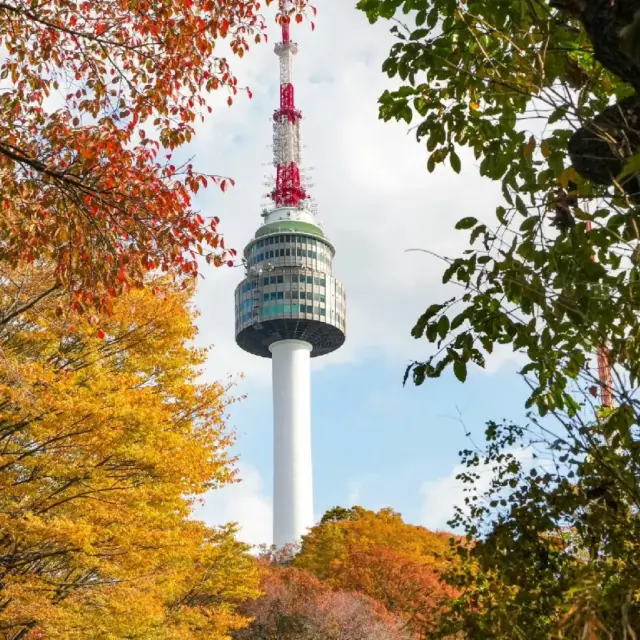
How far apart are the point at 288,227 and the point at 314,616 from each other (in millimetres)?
70020

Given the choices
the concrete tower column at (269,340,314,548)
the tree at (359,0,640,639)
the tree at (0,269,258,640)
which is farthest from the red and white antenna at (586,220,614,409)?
the concrete tower column at (269,340,314,548)

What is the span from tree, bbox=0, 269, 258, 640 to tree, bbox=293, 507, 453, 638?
14.2 meters

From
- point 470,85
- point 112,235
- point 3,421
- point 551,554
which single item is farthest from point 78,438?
point 470,85

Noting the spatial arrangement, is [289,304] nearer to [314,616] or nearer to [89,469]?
[314,616]

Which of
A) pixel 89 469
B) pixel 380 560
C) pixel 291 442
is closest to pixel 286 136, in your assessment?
pixel 291 442

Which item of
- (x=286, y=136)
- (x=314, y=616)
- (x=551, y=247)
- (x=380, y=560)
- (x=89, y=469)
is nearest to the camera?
(x=551, y=247)

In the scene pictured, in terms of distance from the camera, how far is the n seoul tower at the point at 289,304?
93.8 meters

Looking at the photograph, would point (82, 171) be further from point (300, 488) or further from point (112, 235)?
point (300, 488)

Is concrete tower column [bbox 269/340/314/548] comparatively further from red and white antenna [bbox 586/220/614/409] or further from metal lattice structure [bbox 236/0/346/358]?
red and white antenna [bbox 586/220/614/409]

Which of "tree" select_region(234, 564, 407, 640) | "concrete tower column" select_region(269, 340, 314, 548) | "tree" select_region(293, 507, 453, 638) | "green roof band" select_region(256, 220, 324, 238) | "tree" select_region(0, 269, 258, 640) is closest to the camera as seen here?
"tree" select_region(0, 269, 258, 640)

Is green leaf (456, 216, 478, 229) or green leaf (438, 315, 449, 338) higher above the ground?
Answer: green leaf (456, 216, 478, 229)

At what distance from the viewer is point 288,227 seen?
97875 mm

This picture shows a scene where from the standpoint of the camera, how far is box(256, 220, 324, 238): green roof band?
97.9 meters

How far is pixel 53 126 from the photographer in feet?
28.0
